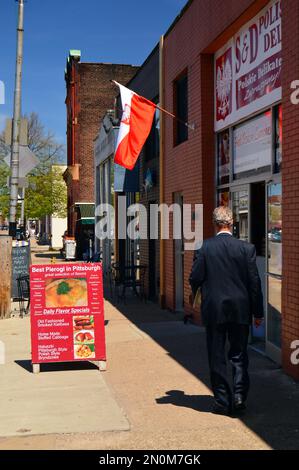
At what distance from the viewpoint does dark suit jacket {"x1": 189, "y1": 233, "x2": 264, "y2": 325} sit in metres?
5.64

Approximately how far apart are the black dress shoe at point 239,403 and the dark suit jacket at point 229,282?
0.68m

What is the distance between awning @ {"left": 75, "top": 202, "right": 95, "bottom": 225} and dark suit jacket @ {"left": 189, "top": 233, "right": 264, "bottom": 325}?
28.0m

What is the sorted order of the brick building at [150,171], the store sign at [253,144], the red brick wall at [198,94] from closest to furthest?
1. the store sign at [253,144]
2. the red brick wall at [198,94]
3. the brick building at [150,171]

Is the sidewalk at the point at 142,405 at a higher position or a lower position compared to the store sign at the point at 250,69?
lower

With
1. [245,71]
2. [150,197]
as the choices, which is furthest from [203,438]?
[150,197]

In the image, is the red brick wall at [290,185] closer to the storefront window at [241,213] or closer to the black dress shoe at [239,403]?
the black dress shoe at [239,403]

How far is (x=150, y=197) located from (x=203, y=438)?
10.2 metres

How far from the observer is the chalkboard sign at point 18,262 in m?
14.6

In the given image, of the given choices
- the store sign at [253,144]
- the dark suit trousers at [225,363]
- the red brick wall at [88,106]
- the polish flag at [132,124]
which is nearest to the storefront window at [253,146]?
the store sign at [253,144]

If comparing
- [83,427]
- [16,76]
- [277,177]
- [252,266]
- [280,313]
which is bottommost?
[83,427]

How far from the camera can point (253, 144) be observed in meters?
8.81

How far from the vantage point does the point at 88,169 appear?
37500 millimetres
